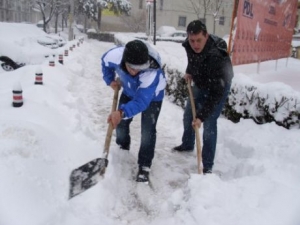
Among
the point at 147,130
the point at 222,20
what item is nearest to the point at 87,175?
the point at 147,130

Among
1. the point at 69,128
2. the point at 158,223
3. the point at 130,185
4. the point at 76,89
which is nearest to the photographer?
the point at 158,223

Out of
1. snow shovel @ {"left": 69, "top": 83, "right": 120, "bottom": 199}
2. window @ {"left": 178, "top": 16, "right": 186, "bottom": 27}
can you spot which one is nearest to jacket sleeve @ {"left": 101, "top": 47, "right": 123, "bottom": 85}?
snow shovel @ {"left": 69, "top": 83, "right": 120, "bottom": 199}

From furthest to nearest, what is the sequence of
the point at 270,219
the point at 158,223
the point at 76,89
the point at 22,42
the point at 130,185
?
the point at 22,42, the point at 76,89, the point at 130,185, the point at 158,223, the point at 270,219

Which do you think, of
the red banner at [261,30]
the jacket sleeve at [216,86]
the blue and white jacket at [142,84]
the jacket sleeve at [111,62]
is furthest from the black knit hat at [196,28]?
the red banner at [261,30]

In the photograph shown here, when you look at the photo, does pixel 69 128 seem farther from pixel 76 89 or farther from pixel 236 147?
pixel 76 89

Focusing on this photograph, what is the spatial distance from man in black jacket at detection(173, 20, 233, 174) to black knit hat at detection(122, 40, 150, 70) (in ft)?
2.29

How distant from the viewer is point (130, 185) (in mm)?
3514

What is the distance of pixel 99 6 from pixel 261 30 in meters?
28.4

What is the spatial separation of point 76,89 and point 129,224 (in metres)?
4.98

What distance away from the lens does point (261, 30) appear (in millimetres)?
7789

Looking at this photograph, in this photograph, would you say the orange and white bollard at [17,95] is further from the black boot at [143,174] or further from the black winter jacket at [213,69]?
the black winter jacket at [213,69]

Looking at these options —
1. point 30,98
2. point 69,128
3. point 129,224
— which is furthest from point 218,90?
point 30,98

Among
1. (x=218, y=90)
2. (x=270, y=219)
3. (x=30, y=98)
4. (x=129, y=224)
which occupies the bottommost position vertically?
(x=129, y=224)

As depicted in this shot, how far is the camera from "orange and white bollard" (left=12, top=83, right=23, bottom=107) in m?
4.05
